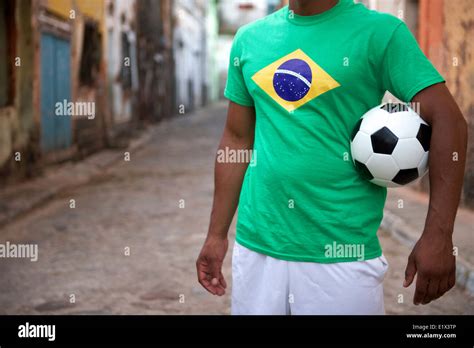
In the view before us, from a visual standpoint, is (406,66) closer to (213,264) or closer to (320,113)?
(320,113)

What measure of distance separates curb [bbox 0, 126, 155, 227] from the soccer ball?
6497 millimetres

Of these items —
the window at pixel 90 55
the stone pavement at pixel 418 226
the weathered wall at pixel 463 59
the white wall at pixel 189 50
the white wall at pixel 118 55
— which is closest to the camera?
the stone pavement at pixel 418 226

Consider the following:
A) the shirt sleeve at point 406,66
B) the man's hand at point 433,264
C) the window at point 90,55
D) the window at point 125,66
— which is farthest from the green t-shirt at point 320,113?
the window at point 125,66

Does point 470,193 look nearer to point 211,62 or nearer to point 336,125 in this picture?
point 336,125

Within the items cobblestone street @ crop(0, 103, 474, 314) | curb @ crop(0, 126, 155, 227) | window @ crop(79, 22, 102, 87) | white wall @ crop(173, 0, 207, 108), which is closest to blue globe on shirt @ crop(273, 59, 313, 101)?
cobblestone street @ crop(0, 103, 474, 314)

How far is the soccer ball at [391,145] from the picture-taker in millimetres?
2174

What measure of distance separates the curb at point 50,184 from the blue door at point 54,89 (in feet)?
1.70

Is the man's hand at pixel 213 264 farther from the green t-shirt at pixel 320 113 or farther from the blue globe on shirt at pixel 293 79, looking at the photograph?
the blue globe on shirt at pixel 293 79

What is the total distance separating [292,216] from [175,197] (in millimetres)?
8022

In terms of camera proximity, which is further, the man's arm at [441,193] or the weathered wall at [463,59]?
the weathered wall at [463,59]

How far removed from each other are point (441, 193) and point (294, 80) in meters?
0.53

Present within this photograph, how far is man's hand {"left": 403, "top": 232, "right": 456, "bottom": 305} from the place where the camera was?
2.03m

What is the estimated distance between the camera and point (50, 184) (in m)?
11.0

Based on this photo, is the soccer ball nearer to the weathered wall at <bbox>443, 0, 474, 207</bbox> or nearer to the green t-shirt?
the green t-shirt
